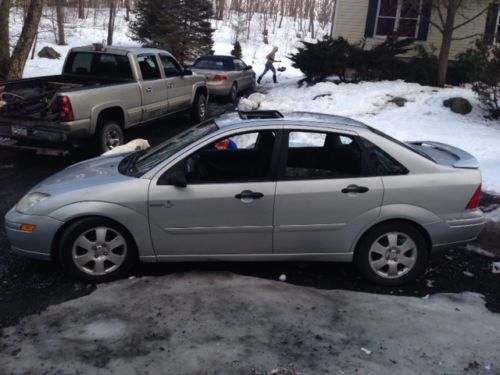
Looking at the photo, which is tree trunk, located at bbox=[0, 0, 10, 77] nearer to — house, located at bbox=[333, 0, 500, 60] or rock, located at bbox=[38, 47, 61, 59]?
house, located at bbox=[333, 0, 500, 60]

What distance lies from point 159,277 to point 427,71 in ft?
44.3

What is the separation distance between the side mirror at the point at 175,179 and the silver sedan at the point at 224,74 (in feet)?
35.8

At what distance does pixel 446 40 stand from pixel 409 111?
12.6ft

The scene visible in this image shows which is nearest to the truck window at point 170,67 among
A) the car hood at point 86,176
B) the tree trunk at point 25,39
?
the tree trunk at point 25,39

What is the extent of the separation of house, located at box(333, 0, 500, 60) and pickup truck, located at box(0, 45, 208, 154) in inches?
367

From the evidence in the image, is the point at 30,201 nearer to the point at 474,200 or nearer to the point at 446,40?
the point at 474,200

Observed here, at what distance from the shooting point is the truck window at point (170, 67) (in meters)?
10.3

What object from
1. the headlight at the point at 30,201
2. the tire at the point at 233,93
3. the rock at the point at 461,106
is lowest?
the headlight at the point at 30,201

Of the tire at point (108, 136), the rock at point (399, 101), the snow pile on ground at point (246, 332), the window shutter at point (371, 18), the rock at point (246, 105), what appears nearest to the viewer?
the snow pile on ground at point (246, 332)

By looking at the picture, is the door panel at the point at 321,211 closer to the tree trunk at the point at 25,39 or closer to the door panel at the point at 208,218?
the door panel at the point at 208,218

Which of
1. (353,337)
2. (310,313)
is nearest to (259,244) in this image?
(310,313)

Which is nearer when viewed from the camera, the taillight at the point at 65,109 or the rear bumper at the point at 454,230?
the rear bumper at the point at 454,230

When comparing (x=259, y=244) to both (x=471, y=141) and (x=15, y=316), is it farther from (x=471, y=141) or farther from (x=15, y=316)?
(x=471, y=141)

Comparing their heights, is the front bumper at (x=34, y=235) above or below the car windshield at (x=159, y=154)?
below
